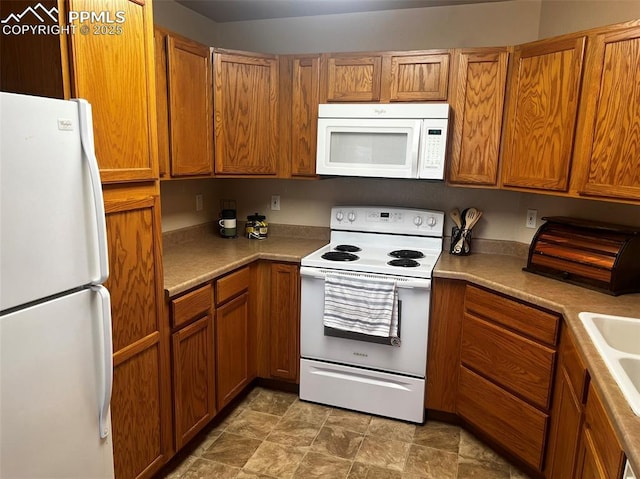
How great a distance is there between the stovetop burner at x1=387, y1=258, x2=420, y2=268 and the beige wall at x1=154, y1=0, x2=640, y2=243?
1.71 ft

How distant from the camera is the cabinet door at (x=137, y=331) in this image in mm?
1663

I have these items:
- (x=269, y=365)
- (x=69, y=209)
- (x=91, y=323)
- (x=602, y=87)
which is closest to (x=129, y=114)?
(x=69, y=209)

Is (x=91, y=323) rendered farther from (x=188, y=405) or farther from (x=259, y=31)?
(x=259, y=31)

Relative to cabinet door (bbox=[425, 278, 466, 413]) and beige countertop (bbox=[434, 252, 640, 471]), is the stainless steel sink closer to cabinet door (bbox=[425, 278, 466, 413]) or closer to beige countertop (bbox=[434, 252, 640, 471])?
beige countertop (bbox=[434, 252, 640, 471])

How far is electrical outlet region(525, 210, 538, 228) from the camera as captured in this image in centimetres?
278

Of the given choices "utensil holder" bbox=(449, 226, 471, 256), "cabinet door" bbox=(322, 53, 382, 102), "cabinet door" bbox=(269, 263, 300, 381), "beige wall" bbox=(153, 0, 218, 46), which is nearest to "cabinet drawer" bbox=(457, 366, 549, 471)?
"utensil holder" bbox=(449, 226, 471, 256)

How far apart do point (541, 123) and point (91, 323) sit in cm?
219

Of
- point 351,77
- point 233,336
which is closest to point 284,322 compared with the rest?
point 233,336

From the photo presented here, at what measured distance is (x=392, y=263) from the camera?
8.55 feet

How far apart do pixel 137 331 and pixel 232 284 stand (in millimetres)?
756

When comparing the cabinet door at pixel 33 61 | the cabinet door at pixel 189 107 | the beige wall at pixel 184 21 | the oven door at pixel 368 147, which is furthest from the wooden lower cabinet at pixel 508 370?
the beige wall at pixel 184 21

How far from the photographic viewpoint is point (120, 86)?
63.4 inches

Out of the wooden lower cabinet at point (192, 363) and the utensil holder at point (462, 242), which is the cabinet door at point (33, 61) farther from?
the utensil holder at point (462, 242)

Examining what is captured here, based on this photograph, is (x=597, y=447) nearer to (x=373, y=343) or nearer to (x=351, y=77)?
(x=373, y=343)
